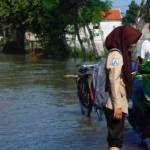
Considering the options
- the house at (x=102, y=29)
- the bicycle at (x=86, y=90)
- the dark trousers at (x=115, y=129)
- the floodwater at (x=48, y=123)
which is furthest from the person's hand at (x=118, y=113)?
the house at (x=102, y=29)

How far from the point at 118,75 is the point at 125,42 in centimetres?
38

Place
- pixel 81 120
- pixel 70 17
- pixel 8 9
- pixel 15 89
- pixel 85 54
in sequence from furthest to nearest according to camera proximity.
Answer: pixel 8 9 → pixel 70 17 → pixel 85 54 → pixel 15 89 → pixel 81 120

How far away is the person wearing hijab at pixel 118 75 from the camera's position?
24.8 feet

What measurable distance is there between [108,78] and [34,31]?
160ft

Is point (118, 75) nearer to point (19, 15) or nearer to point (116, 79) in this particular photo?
point (116, 79)

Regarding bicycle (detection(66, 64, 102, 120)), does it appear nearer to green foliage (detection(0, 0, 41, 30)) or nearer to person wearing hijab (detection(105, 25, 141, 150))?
person wearing hijab (detection(105, 25, 141, 150))

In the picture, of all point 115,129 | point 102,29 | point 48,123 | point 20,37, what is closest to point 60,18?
point 20,37

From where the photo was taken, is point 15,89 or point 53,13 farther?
point 53,13

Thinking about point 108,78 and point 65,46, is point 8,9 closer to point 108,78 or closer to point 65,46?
point 65,46

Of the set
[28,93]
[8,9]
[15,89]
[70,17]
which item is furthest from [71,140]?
[8,9]

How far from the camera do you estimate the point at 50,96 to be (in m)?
17.7

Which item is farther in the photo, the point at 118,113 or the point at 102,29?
the point at 102,29

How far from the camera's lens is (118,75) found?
7.57 m

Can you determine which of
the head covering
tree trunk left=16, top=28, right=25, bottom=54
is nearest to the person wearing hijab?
the head covering
